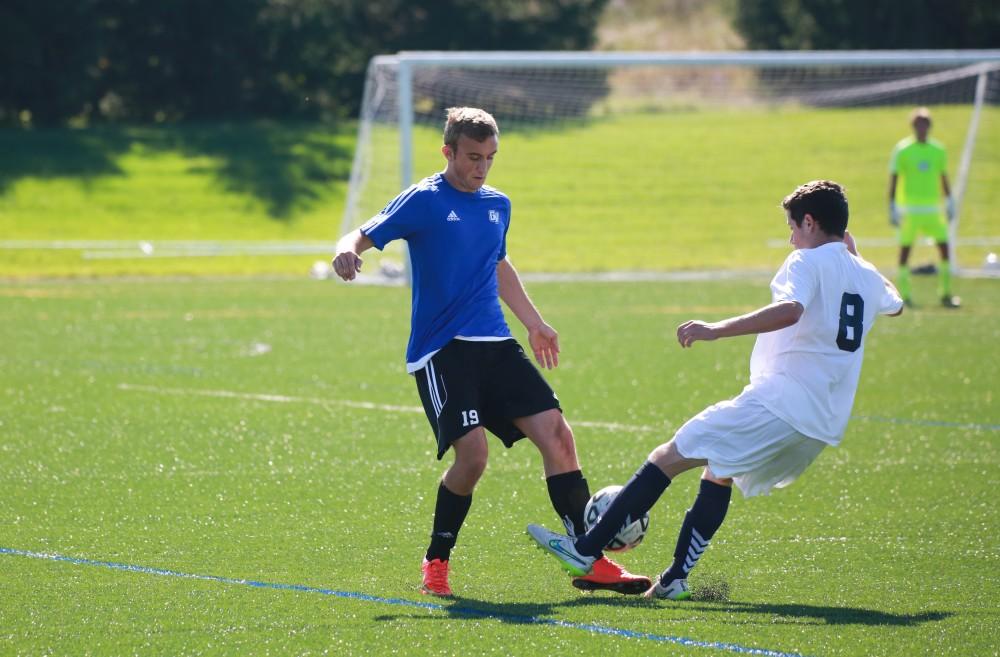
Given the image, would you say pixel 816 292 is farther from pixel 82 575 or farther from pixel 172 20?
pixel 172 20

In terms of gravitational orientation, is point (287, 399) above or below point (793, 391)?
below

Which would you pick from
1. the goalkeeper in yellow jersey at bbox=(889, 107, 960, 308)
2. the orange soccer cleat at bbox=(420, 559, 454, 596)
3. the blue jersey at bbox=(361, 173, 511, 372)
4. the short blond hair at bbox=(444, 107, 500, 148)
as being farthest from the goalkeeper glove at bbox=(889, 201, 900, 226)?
the orange soccer cleat at bbox=(420, 559, 454, 596)

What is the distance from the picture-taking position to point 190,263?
2208cm

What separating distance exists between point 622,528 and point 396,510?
1776 millimetres

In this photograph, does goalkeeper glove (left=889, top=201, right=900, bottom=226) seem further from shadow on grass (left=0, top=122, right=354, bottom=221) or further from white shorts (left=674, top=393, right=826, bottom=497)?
shadow on grass (left=0, top=122, right=354, bottom=221)

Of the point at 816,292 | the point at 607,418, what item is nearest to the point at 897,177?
the point at 607,418

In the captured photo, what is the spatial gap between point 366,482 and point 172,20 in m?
27.4

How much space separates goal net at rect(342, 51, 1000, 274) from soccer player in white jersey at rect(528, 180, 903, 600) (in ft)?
40.8

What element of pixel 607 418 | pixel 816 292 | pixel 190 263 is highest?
pixel 816 292

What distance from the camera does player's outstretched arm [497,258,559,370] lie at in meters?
5.78

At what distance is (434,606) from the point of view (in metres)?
5.21

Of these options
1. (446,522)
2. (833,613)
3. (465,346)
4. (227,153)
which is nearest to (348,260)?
(465,346)

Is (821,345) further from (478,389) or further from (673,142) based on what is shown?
(673,142)

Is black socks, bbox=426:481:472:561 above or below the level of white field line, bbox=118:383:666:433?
above
